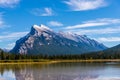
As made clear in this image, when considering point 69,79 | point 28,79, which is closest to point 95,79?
point 69,79

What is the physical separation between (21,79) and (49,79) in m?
7.11

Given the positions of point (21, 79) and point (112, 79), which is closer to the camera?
point (112, 79)

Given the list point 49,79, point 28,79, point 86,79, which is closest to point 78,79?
point 86,79

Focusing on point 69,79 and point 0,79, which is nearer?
point 69,79

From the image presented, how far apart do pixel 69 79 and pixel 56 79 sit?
8.13ft

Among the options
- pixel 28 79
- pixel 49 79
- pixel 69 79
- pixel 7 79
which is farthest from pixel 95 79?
pixel 7 79

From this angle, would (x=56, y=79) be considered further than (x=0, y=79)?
No

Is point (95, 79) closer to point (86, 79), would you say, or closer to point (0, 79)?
point (86, 79)

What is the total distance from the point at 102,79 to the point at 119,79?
3.48 metres

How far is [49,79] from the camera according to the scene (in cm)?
5800

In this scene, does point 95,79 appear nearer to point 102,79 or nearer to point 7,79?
point 102,79

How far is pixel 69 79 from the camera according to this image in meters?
58.4

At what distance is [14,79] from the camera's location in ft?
205

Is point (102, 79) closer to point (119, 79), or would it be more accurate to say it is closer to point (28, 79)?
point (119, 79)
